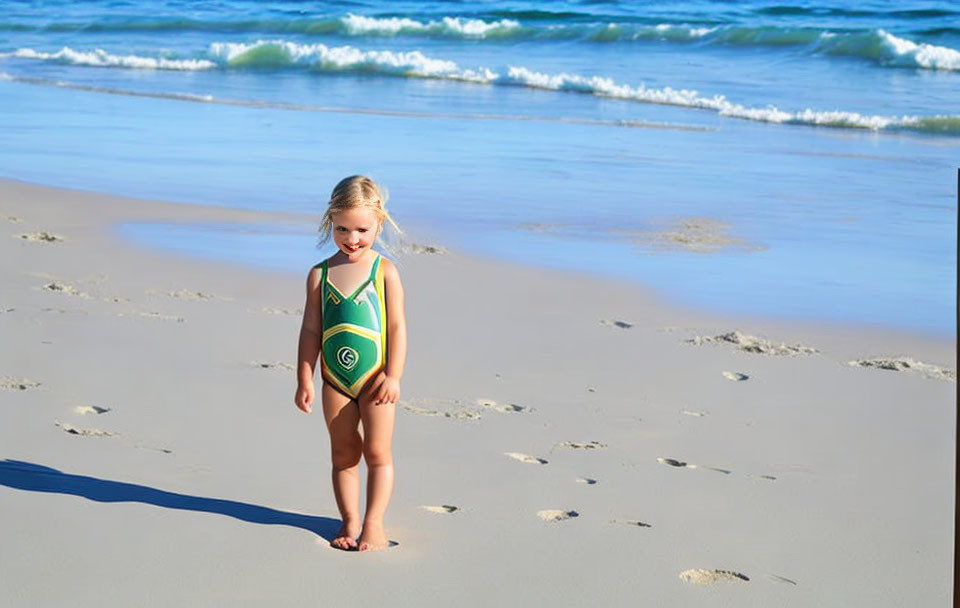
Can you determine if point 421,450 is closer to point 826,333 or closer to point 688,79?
point 826,333

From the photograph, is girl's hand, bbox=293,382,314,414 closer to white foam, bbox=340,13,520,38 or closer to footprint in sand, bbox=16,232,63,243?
footprint in sand, bbox=16,232,63,243

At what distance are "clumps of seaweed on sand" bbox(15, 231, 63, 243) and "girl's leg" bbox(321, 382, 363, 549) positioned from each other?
407 centimetres

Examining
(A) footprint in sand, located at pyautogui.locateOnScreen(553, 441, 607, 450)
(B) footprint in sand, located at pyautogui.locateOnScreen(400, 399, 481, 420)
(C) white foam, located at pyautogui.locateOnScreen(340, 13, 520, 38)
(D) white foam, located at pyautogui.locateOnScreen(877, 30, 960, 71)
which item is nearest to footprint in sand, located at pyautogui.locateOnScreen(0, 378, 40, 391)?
(B) footprint in sand, located at pyautogui.locateOnScreen(400, 399, 481, 420)

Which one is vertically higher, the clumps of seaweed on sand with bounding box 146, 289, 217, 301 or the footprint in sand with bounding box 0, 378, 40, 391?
the footprint in sand with bounding box 0, 378, 40, 391

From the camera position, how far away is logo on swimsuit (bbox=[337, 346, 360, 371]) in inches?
132

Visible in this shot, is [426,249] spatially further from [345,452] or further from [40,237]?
[345,452]

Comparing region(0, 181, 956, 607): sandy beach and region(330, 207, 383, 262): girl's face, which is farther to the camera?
region(330, 207, 383, 262): girl's face

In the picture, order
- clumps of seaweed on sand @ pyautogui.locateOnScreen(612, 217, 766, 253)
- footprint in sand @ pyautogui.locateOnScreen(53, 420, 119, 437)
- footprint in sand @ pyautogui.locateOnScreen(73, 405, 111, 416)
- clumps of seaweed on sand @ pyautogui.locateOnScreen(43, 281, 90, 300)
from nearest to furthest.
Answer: footprint in sand @ pyautogui.locateOnScreen(53, 420, 119, 437) < footprint in sand @ pyautogui.locateOnScreen(73, 405, 111, 416) < clumps of seaweed on sand @ pyautogui.locateOnScreen(43, 281, 90, 300) < clumps of seaweed on sand @ pyautogui.locateOnScreen(612, 217, 766, 253)

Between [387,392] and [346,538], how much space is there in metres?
0.39

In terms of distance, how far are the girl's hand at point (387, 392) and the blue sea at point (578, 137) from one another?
117 inches

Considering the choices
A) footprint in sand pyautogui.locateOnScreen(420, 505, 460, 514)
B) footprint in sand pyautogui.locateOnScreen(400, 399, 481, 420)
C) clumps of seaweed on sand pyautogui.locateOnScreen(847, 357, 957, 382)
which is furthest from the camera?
clumps of seaweed on sand pyautogui.locateOnScreen(847, 357, 957, 382)

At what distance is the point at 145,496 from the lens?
3533mm

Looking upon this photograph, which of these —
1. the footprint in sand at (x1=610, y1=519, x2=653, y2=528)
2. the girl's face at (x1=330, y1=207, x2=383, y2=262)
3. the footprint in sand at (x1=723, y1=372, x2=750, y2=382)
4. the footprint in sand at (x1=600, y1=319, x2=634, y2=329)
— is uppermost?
the girl's face at (x1=330, y1=207, x2=383, y2=262)

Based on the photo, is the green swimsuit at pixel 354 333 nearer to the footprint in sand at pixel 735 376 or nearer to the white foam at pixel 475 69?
the footprint in sand at pixel 735 376
